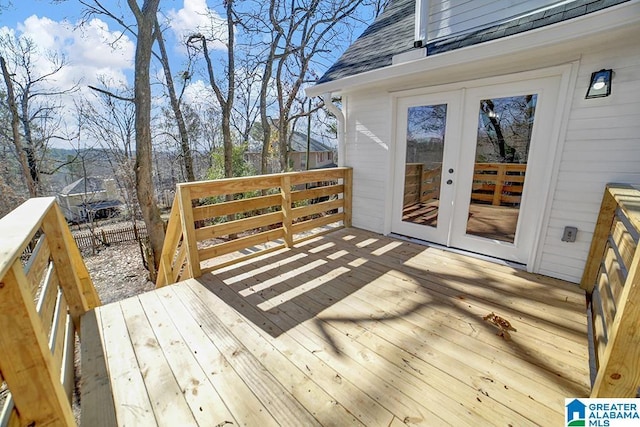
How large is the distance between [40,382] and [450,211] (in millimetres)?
3475

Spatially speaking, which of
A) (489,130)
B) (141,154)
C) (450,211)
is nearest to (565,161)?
(489,130)

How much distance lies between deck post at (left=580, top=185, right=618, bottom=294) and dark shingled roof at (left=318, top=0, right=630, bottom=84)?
1.41 meters

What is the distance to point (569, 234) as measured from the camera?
243 centimetres

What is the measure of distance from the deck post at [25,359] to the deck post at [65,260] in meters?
1.19

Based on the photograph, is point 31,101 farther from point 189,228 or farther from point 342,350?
point 342,350

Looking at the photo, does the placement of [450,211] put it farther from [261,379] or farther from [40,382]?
[40,382]

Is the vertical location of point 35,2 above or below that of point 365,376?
above

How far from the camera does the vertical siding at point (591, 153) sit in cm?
205

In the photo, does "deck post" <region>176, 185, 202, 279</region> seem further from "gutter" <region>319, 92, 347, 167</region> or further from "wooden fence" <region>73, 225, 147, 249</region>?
"wooden fence" <region>73, 225, 147, 249</region>

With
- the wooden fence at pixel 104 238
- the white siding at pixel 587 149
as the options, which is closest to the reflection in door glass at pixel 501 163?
the white siding at pixel 587 149

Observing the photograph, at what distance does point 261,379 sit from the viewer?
4.98ft

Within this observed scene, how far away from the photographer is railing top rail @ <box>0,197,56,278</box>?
0.80 metres

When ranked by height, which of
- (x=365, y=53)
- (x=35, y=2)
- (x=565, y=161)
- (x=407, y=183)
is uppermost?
(x=35, y=2)

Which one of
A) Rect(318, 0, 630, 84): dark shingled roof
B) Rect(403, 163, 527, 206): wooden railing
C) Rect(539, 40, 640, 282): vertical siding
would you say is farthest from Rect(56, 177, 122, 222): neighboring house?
Rect(539, 40, 640, 282): vertical siding
